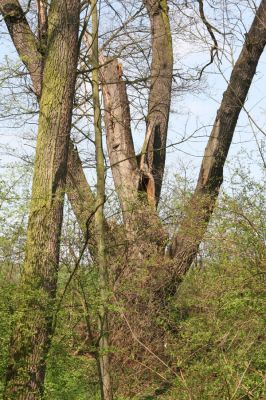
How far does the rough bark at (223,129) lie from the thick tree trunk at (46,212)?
465 centimetres

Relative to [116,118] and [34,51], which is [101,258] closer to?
[34,51]

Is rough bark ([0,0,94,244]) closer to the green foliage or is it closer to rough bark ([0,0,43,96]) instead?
rough bark ([0,0,43,96])

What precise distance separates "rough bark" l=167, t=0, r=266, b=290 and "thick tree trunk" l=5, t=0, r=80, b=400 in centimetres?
465

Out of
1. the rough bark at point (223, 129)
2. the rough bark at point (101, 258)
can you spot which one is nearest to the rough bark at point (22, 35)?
the rough bark at point (101, 258)

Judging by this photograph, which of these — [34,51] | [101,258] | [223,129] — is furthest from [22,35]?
[101,258]

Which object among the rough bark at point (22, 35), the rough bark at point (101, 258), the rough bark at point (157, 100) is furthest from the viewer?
the rough bark at point (157, 100)

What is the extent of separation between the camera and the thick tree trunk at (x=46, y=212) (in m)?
6.61

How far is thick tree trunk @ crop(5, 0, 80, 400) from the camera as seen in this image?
6605 millimetres

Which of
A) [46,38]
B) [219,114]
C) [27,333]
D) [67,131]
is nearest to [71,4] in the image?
[46,38]

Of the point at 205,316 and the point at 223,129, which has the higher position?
the point at 223,129

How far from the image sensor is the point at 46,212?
716 cm

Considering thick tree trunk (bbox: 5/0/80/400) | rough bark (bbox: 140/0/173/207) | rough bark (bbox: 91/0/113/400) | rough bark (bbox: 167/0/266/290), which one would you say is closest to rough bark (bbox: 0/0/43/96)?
rough bark (bbox: 91/0/113/400)

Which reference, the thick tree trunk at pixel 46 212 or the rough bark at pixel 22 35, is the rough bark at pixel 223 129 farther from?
the thick tree trunk at pixel 46 212

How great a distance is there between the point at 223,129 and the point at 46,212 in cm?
597
